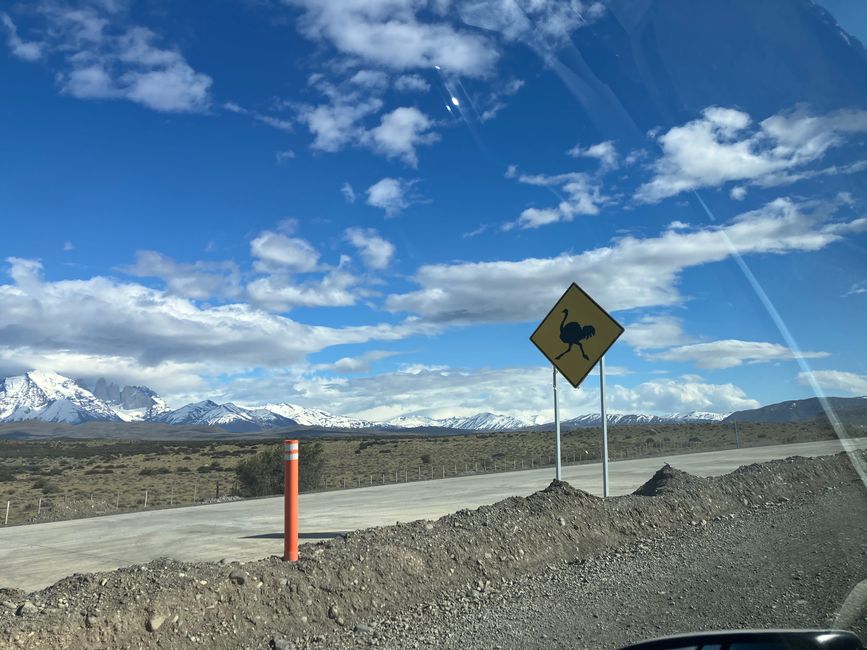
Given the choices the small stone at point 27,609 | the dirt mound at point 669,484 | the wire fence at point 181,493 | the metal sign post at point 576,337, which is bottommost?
the wire fence at point 181,493

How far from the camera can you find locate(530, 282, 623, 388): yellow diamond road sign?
12492mm

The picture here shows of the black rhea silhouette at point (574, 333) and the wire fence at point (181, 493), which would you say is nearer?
the black rhea silhouette at point (574, 333)

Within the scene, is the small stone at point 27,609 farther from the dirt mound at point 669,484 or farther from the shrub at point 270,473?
the shrub at point 270,473

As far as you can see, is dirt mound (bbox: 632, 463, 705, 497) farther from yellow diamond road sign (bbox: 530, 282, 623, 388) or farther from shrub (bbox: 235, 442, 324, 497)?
shrub (bbox: 235, 442, 324, 497)

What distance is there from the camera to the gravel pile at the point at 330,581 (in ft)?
19.2

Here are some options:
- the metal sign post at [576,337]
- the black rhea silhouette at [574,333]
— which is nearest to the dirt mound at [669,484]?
the metal sign post at [576,337]

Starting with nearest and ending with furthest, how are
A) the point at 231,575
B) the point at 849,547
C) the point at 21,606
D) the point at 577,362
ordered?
the point at 21,606 → the point at 231,575 → the point at 849,547 → the point at 577,362

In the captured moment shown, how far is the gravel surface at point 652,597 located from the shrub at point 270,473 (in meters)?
26.8

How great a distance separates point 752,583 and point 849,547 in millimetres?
2114

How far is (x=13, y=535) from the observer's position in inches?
671

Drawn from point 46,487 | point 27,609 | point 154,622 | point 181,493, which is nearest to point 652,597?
point 154,622

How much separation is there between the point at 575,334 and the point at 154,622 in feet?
28.3

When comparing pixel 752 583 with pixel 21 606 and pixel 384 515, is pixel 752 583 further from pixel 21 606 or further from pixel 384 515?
pixel 384 515

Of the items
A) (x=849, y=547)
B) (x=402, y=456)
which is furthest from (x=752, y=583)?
(x=402, y=456)
